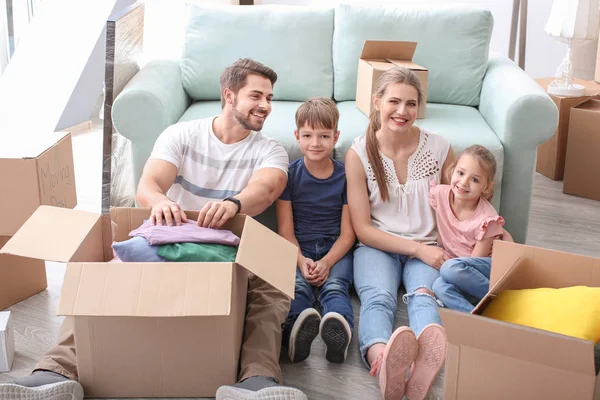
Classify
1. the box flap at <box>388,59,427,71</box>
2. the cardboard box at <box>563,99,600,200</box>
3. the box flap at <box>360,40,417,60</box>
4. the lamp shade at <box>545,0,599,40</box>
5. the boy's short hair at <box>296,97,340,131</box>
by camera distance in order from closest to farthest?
the boy's short hair at <box>296,97,340,131</box> < the box flap at <box>388,59,427,71</box> < the box flap at <box>360,40,417,60</box> < the cardboard box at <box>563,99,600,200</box> < the lamp shade at <box>545,0,599,40</box>

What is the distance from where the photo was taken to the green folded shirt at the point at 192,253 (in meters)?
1.82

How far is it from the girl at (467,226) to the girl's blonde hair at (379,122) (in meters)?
0.16

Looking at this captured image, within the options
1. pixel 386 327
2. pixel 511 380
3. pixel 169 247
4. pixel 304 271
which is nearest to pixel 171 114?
pixel 304 271

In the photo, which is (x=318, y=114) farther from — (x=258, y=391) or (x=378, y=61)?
(x=258, y=391)

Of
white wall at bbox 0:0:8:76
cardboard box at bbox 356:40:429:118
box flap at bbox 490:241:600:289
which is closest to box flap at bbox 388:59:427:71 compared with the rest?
cardboard box at bbox 356:40:429:118

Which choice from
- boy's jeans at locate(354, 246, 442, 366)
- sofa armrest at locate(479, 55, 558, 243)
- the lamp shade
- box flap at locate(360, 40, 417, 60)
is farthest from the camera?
the lamp shade

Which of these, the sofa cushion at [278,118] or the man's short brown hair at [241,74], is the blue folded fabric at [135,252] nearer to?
the man's short brown hair at [241,74]

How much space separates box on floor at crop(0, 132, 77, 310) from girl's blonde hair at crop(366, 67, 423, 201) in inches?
38.6

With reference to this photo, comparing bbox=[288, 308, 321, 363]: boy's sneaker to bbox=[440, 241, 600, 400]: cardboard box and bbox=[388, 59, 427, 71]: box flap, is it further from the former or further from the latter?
bbox=[388, 59, 427, 71]: box flap

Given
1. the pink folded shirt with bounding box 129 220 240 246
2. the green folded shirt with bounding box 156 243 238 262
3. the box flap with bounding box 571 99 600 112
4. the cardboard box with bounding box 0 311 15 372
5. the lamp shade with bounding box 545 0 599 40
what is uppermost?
the lamp shade with bounding box 545 0 599 40

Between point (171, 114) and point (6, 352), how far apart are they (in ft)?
3.69

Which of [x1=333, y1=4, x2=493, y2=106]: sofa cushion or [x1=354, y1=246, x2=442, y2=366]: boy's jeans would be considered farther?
[x1=333, y1=4, x2=493, y2=106]: sofa cushion

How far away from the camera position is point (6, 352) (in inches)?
77.3

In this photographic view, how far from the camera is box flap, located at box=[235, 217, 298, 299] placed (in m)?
1.67
